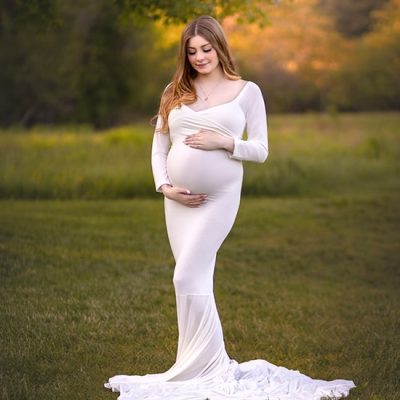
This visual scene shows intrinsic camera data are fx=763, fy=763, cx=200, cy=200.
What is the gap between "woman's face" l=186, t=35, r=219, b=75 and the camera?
14.4 feet

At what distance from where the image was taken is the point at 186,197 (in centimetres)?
439

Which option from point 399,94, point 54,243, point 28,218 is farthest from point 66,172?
point 399,94

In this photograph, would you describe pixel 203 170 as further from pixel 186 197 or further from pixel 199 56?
pixel 199 56

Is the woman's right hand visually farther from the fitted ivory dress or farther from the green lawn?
the green lawn

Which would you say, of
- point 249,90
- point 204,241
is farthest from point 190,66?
point 204,241

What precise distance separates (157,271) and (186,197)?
3949 millimetres

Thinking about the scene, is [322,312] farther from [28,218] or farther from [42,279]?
[28,218]

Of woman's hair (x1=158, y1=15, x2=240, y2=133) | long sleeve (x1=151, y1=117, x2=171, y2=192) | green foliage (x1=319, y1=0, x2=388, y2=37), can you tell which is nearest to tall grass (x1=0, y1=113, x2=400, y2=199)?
long sleeve (x1=151, y1=117, x2=171, y2=192)

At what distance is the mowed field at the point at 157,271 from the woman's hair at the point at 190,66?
5.83 feet

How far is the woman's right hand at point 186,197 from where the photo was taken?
14.4 feet

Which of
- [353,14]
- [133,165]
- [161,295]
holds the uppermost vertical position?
[353,14]

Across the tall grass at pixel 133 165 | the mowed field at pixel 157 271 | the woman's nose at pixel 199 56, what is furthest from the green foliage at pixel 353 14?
the woman's nose at pixel 199 56

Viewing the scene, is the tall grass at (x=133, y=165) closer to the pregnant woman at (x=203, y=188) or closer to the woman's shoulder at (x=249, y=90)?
the pregnant woman at (x=203, y=188)

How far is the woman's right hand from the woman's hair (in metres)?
0.40
